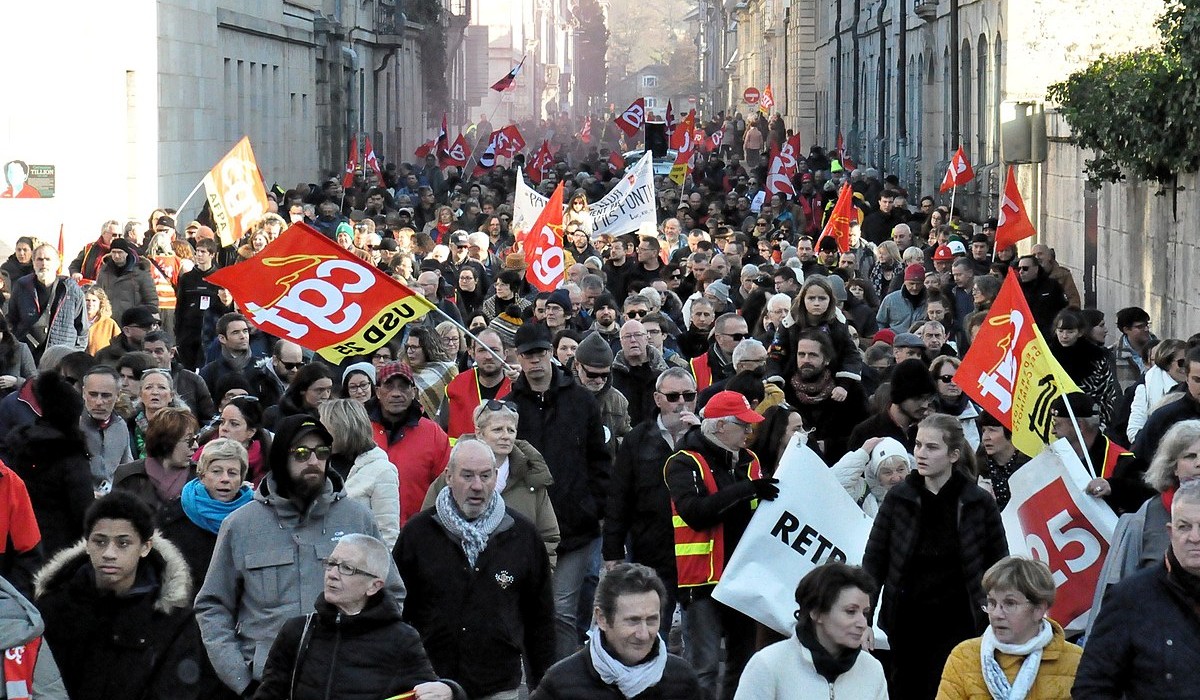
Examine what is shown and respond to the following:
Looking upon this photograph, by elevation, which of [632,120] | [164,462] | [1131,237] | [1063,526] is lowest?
[1063,526]

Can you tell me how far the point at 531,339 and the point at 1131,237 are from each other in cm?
1089

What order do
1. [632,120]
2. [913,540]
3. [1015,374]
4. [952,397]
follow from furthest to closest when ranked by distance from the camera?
[632,120] < [952,397] < [1015,374] < [913,540]

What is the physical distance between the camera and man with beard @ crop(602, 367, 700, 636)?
28.5ft

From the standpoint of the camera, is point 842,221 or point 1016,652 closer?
point 1016,652

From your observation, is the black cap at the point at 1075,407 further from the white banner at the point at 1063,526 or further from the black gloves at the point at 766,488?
the black gloves at the point at 766,488

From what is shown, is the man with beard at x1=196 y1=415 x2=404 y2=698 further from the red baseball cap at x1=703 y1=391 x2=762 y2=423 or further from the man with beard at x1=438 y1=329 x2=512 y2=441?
the man with beard at x1=438 y1=329 x2=512 y2=441

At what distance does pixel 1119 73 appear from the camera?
1864 centimetres

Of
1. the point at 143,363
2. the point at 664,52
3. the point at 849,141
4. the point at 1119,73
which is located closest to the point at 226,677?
the point at 143,363

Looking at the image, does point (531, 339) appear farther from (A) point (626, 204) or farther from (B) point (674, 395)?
(A) point (626, 204)

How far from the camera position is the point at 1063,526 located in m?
7.80

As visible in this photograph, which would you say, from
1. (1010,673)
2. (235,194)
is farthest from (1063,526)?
(235,194)

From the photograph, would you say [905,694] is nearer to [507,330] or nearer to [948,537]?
[948,537]

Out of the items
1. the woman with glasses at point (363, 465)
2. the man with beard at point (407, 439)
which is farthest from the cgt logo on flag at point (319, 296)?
the woman with glasses at point (363, 465)

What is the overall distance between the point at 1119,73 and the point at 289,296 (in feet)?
34.2
